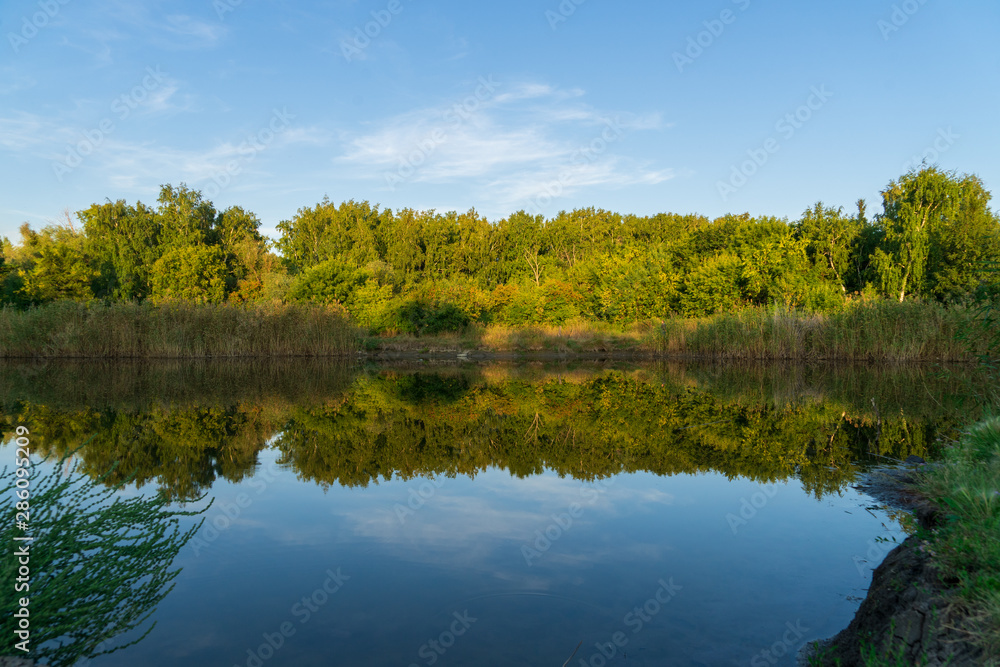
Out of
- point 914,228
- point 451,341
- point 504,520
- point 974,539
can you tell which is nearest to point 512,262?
point 451,341

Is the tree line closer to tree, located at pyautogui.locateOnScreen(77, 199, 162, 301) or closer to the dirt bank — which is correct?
tree, located at pyautogui.locateOnScreen(77, 199, 162, 301)

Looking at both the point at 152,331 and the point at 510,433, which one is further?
the point at 152,331

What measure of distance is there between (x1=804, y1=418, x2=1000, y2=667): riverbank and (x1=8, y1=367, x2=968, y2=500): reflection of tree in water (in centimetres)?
217

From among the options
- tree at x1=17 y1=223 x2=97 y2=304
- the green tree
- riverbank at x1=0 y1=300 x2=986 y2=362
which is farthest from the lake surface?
the green tree

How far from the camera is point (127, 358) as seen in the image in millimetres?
22422

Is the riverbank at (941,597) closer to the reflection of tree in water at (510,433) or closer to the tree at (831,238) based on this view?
the reflection of tree in water at (510,433)

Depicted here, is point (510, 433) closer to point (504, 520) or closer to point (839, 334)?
point (504, 520)

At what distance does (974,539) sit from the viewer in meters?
2.89

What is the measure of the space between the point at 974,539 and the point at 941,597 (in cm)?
38

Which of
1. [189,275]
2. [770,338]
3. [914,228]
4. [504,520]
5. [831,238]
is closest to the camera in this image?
[504,520]

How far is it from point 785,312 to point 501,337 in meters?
11.3

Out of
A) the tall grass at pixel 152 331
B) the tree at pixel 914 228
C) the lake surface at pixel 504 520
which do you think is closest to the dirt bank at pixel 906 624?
the lake surface at pixel 504 520

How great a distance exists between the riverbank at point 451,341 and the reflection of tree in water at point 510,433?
7445 millimetres

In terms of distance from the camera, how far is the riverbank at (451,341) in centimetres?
1950
